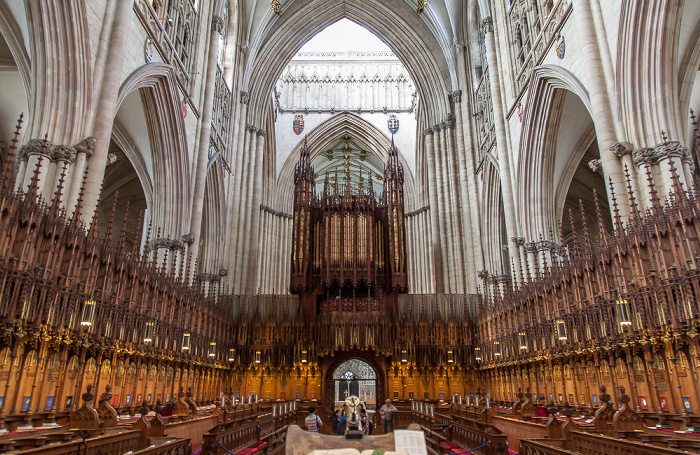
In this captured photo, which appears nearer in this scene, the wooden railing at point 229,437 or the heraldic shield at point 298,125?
the wooden railing at point 229,437

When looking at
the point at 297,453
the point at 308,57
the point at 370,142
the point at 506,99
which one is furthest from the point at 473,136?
the point at 297,453

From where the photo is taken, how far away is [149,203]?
58.3ft

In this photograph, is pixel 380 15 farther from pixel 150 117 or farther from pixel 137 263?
pixel 137 263

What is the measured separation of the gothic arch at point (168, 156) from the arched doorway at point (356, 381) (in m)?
8.45

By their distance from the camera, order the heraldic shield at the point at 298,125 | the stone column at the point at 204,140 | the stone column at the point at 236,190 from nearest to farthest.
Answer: the stone column at the point at 204,140 < the stone column at the point at 236,190 < the heraldic shield at the point at 298,125

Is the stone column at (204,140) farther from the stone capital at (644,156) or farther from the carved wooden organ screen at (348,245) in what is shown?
the stone capital at (644,156)

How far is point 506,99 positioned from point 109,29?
540 inches

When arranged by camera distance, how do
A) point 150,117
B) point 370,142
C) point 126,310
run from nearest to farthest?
point 126,310 → point 150,117 → point 370,142

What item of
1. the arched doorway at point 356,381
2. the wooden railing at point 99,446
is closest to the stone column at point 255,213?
the arched doorway at point 356,381

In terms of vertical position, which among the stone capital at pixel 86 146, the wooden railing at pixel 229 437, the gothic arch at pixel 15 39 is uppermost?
the gothic arch at pixel 15 39

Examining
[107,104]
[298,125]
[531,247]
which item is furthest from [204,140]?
[298,125]

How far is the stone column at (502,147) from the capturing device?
1755 cm

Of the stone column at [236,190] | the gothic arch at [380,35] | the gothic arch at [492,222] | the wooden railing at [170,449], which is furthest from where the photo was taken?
the gothic arch at [380,35]

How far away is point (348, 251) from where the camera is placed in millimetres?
21141
